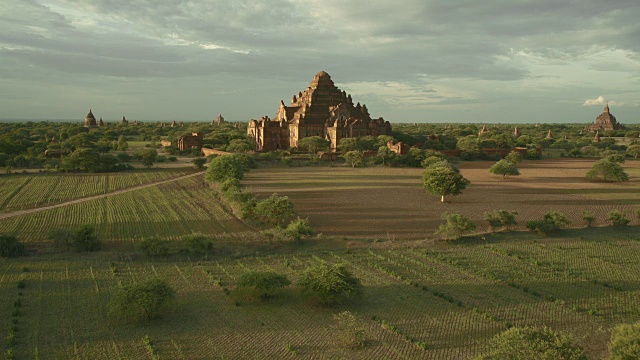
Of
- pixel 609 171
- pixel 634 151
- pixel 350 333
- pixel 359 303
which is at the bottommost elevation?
pixel 359 303

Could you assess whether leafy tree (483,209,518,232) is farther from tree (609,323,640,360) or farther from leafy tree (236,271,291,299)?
tree (609,323,640,360)

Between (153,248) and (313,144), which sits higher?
(313,144)

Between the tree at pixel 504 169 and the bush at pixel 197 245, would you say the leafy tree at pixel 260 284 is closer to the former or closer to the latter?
the bush at pixel 197 245

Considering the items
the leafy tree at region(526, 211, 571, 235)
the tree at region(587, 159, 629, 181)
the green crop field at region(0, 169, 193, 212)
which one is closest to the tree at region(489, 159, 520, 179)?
the tree at region(587, 159, 629, 181)

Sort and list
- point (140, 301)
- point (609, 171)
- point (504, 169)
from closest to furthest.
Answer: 1. point (140, 301)
2. point (609, 171)
3. point (504, 169)

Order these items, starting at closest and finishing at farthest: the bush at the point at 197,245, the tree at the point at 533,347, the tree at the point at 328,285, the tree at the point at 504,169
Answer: the tree at the point at 533,347 < the tree at the point at 328,285 < the bush at the point at 197,245 < the tree at the point at 504,169

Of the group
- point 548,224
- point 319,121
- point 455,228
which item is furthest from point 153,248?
point 319,121

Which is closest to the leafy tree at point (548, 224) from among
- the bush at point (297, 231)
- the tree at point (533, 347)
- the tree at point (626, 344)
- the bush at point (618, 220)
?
the bush at point (618, 220)

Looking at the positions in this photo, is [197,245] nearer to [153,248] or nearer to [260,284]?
[153,248]
